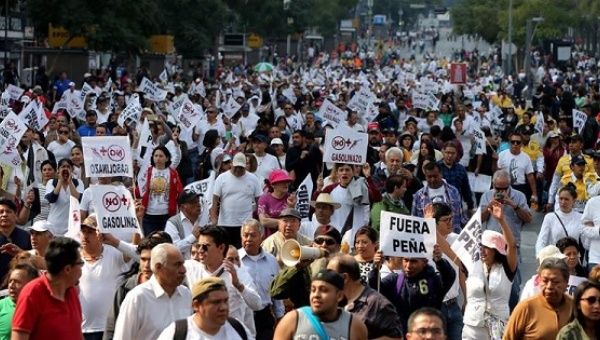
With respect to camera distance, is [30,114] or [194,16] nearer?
[30,114]

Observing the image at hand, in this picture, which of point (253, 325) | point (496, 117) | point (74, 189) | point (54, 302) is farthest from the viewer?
point (496, 117)

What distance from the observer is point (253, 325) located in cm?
1059

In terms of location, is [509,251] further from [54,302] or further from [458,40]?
[458,40]

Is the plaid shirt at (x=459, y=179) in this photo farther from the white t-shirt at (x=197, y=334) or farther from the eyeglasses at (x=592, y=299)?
the white t-shirt at (x=197, y=334)

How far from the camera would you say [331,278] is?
8.63 meters

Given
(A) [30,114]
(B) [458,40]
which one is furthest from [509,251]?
(B) [458,40]

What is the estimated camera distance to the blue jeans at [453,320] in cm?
1170

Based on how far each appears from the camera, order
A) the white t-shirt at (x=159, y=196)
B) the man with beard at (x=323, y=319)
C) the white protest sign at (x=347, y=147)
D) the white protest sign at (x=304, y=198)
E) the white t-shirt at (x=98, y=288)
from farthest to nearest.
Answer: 1. the white protest sign at (x=347, y=147)
2. the white protest sign at (x=304, y=198)
3. the white t-shirt at (x=159, y=196)
4. the white t-shirt at (x=98, y=288)
5. the man with beard at (x=323, y=319)

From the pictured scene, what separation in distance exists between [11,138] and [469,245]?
8.56 meters

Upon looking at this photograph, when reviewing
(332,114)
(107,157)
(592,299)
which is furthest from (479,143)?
(592,299)

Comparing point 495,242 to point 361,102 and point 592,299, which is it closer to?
point 592,299

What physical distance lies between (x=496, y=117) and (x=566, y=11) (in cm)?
3968

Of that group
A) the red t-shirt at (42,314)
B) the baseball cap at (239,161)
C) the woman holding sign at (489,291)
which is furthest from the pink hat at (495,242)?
the baseball cap at (239,161)

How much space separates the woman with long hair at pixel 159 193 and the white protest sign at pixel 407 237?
5.42m
